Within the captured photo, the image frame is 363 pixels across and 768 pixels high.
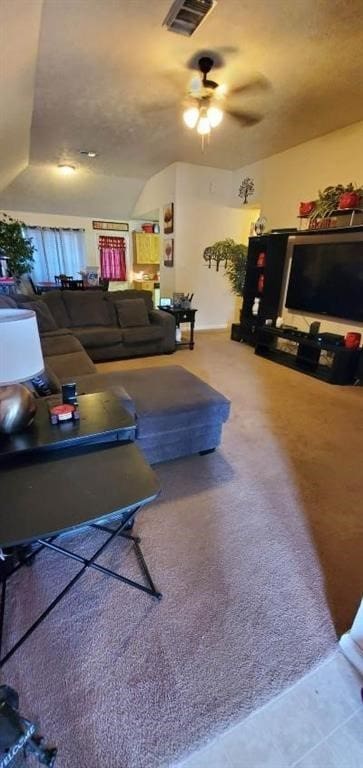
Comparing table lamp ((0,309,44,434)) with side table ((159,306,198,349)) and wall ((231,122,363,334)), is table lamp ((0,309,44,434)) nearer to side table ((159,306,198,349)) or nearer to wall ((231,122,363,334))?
side table ((159,306,198,349))

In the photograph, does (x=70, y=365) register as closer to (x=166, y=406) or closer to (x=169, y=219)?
(x=166, y=406)

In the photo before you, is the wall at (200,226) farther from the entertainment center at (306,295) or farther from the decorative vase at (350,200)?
the decorative vase at (350,200)

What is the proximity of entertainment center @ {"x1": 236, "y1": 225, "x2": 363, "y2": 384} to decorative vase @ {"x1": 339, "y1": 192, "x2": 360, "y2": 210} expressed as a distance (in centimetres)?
24

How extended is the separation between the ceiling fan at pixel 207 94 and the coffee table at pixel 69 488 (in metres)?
2.83

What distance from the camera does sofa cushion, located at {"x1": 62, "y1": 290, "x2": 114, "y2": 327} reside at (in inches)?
164

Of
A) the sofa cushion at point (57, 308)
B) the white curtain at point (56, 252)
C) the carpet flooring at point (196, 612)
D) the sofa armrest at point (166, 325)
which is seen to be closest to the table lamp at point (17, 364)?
the carpet flooring at point (196, 612)

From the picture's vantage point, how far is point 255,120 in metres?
3.51

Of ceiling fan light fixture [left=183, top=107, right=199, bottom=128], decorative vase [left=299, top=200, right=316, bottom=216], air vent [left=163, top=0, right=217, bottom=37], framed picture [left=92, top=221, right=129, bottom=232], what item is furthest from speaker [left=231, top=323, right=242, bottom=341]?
framed picture [left=92, top=221, right=129, bottom=232]

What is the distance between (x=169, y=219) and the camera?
540 centimetres

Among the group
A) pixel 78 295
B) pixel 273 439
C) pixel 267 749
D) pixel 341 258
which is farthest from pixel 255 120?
pixel 267 749

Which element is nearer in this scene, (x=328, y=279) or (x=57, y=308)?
(x=328, y=279)

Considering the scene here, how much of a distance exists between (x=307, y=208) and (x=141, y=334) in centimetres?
253

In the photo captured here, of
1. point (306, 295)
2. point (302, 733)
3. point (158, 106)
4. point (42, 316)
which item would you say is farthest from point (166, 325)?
point (302, 733)

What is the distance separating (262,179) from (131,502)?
17.4 ft
